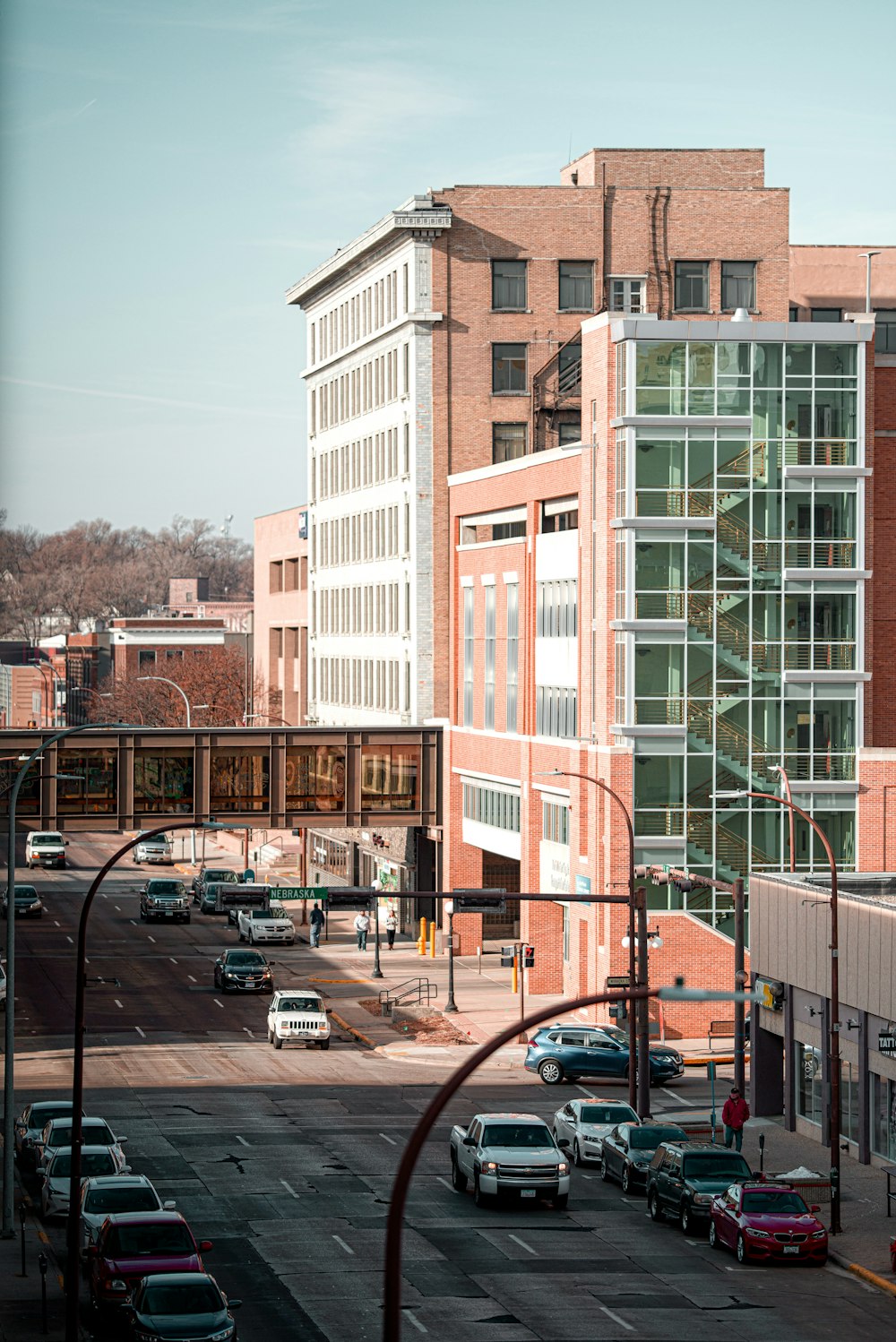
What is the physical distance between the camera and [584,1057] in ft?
186

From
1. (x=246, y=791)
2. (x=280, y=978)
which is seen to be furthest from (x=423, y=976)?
(x=246, y=791)

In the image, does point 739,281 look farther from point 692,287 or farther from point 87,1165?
point 87,1165

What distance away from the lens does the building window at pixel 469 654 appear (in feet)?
280

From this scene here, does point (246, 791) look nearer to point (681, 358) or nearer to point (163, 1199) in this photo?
point (681, 358)

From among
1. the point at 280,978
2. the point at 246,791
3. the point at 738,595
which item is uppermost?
the point at 738,595

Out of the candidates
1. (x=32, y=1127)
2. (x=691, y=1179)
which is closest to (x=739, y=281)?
(x=32, y=1127)

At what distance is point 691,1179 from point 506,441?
180 feet

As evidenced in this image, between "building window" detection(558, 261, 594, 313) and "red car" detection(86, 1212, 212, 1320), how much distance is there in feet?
206

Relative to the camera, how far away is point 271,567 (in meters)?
134

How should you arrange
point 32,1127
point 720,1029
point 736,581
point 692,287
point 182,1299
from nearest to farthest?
point 182,1299 → point 32,1127 → point 720,1029 → point 736,581 → point 692,287

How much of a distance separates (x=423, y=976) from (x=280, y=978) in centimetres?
547

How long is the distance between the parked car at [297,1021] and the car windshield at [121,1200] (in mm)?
26651

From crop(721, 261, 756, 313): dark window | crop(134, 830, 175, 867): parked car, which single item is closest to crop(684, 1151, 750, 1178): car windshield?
crop(721, 261, 756, 313): dark window

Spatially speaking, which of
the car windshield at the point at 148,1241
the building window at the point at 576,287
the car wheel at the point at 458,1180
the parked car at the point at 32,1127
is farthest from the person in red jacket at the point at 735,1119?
the building window at the point at 576,287
